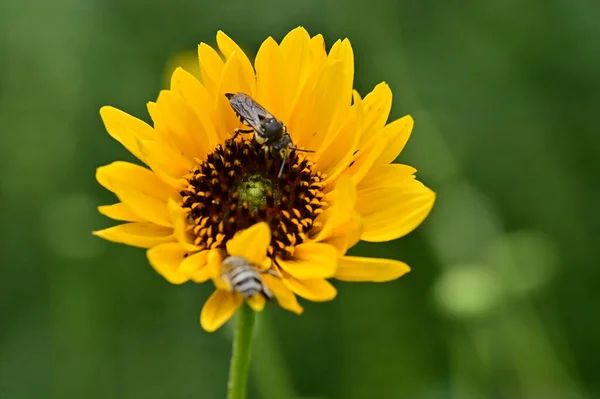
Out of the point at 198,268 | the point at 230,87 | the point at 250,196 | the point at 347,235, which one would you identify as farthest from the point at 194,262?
the point at 230,87

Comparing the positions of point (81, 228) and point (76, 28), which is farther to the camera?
point (76, 28)

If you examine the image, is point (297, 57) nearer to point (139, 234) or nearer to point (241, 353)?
point (139, 234)

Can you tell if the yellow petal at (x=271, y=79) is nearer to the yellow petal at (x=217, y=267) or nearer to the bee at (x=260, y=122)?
the bee at (x=260, y=122)

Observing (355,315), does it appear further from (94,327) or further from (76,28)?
(76,28)

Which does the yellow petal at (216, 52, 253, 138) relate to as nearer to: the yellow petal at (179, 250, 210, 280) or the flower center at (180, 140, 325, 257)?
the flower center at (180, 140, 325, 257)

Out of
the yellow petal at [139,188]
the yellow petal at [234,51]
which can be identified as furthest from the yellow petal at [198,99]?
the yellow petal at [139,188]

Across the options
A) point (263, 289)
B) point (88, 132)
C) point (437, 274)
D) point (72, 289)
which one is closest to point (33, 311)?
point (72, 289)
